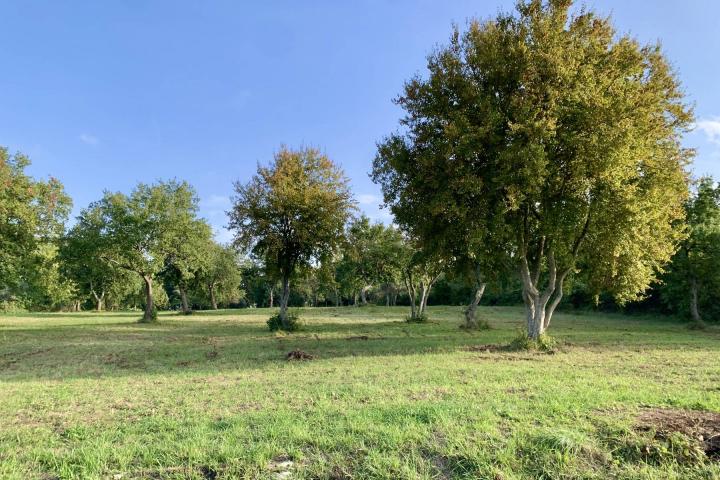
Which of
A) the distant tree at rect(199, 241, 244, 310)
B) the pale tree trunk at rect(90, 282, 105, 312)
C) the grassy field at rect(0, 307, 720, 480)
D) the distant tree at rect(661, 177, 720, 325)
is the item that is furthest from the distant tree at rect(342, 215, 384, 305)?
the pale tree trunk at rect(90, 282, 105, 312)

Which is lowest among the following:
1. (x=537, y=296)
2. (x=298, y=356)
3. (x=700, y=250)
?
(x=298, y=356)

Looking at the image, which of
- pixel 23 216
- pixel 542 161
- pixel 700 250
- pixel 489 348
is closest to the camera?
pixel 542 161

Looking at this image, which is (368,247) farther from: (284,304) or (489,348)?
(489,348)

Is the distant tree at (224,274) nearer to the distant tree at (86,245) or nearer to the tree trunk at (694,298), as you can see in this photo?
the distant tree at (86,245)

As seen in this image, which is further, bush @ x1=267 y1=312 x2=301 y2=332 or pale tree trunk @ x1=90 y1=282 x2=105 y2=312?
pale tree trunk @ x1=90 y1=282 x2=105 y2=312

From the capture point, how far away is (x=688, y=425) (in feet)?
16.5

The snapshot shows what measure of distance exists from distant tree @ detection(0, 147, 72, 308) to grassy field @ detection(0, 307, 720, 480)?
14.1 metres

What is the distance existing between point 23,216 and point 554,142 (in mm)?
25642

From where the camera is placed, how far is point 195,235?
33000mm

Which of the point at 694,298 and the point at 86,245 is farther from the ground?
the point at 86,245

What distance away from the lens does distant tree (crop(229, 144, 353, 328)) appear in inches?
915

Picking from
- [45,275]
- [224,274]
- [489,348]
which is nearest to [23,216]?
[45,275]

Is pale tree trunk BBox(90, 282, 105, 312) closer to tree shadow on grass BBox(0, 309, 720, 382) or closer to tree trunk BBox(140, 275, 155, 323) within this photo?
tree trunk BBox(140, 275, 155, 323)

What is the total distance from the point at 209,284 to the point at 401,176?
49125 millimetres
